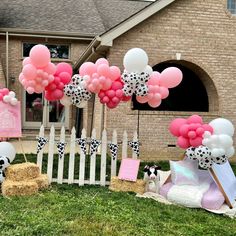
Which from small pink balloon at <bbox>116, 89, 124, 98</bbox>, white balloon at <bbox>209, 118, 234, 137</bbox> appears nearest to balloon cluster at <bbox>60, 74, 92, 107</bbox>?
small pink balloon at <bbox>116, 89, 124, 98</bbox>

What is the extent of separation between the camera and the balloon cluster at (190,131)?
23.2 ft

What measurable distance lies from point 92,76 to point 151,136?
4.91 m

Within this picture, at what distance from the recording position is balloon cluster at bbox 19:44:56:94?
687 cm

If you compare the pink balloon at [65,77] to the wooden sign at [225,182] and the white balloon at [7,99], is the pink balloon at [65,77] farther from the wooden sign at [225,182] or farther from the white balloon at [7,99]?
the wooden sign at [225,182]

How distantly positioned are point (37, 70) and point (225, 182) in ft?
12.7

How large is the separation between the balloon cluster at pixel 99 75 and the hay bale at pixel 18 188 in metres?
2.03

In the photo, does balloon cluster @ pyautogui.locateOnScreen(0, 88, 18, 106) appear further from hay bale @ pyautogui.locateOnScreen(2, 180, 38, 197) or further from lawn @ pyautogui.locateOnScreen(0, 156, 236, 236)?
lawn @ pyautogui.locateOnScreen(0, 156, 236, 236)

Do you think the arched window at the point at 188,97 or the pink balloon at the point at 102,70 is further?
the arched window at the point at 188,97

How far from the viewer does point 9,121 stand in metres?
7.62

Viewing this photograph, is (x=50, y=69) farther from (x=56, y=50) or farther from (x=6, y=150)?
(x=56, y=50)

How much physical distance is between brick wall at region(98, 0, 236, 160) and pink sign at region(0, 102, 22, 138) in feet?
13.5

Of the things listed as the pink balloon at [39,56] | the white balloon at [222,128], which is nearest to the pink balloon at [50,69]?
the pink balloon at [39,56]

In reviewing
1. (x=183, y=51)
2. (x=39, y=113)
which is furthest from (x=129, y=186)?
(x=39, y=113)

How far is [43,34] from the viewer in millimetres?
17516
